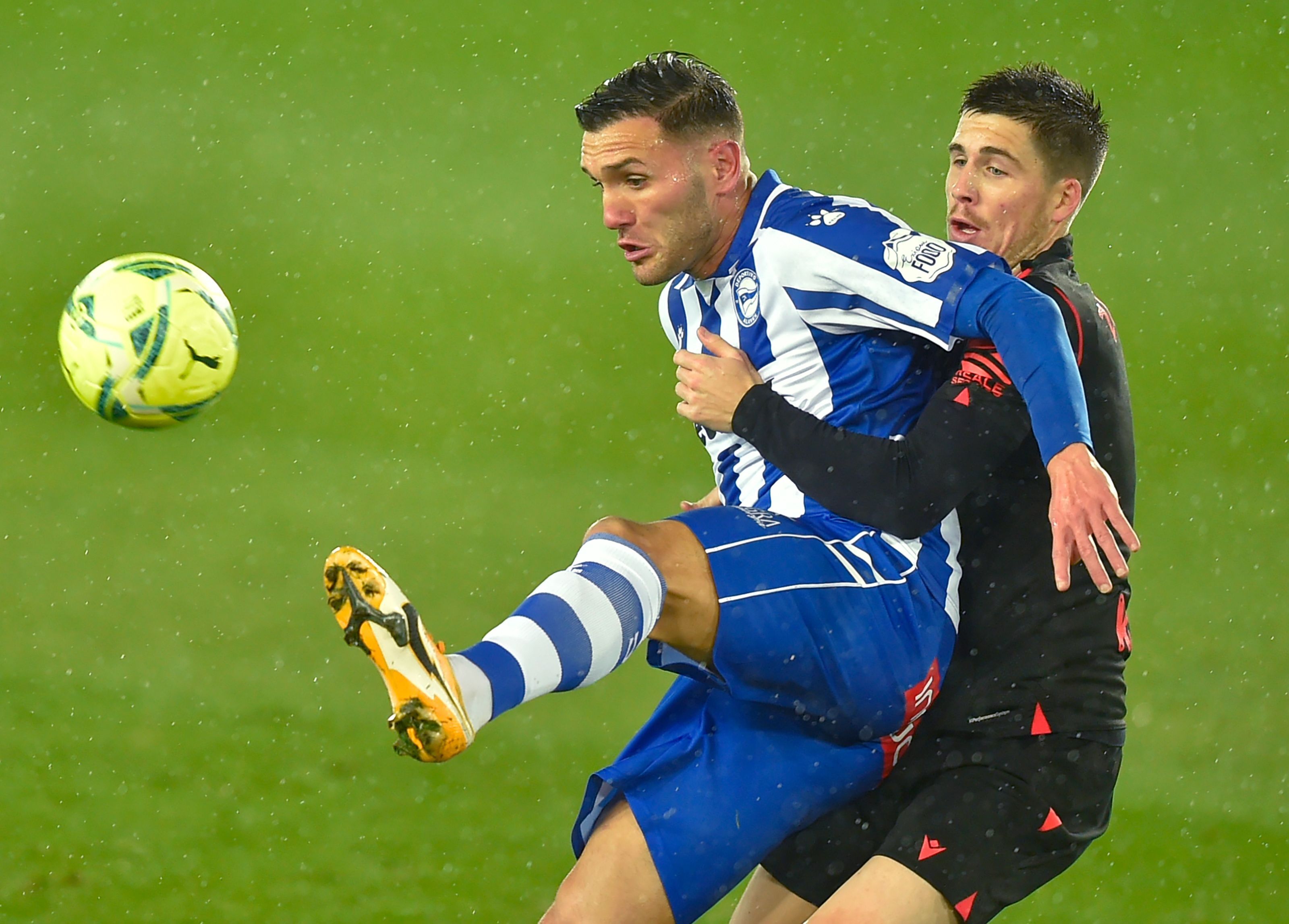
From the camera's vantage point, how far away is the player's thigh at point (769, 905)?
243cm

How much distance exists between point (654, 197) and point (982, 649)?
90 cm

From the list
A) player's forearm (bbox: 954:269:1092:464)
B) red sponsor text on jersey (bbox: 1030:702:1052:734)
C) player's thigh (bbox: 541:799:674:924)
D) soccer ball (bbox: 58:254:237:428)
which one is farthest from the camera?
soccer ball (bbox: 58:254:237:428)

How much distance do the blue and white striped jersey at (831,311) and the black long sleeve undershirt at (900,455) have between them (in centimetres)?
8

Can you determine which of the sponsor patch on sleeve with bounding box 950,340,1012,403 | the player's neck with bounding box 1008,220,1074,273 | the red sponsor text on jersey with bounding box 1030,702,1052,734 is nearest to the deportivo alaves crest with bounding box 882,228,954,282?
the sponsor patch on sleeve with bounding box 950,340,1012,403

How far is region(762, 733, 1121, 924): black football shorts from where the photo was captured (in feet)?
6.82

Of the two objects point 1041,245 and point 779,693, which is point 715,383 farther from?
point 1041,245

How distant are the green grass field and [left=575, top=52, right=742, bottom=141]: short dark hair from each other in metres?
2.44

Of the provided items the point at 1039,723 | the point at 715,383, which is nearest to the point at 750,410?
the point at 715,383

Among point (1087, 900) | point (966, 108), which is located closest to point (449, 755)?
point (966, 108)

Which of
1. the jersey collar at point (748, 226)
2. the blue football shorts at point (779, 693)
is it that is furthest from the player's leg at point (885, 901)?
the jersey collar at point (748, 226)

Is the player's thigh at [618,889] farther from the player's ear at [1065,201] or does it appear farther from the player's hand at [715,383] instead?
the player's ear at [1065,201]

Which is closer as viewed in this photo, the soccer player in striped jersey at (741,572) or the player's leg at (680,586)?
the soccer player in striped jersey at (741,572)

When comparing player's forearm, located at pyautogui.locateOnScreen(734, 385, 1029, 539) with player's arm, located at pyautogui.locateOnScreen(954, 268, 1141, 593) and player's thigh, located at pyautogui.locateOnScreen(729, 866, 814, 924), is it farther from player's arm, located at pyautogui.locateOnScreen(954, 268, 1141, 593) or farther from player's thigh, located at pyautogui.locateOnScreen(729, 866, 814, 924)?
player's thigh, located at pyautogui.locateOnScreen(729, 866, 814, 924)

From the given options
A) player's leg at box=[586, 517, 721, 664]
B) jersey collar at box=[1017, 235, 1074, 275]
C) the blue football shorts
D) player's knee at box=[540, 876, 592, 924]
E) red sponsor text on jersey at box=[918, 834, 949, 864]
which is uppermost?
jersey collar at box=[1017, 235, 1074, 275]
